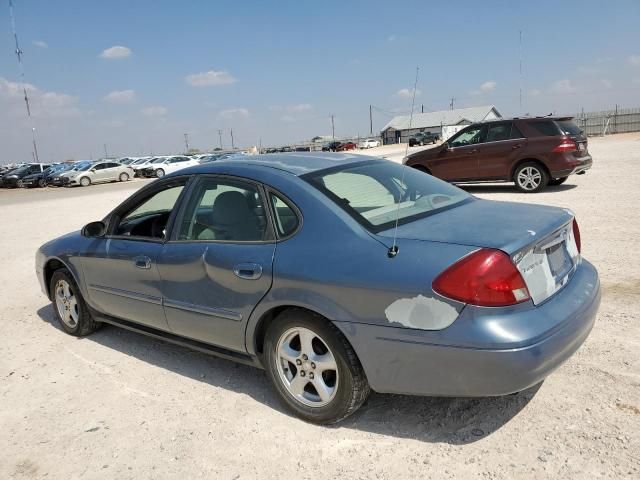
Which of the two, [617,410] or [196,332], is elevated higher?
[196,332]

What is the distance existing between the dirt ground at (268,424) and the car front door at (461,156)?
840 centimetres

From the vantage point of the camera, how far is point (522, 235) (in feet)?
9.00

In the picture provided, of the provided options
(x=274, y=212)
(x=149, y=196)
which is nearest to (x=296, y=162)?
(x=274, y=212)

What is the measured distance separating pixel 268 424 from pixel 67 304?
9.09 ft

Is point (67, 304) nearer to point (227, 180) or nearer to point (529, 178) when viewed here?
point (227, 180)

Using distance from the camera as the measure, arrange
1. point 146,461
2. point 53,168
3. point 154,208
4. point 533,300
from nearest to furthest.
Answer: point 533,300
point 146,461
point 154,208
point 53,168

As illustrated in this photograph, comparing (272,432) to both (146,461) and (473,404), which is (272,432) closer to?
(146,461)

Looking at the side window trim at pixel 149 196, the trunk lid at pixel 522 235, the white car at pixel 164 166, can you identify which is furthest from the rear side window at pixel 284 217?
the white car at pixel 164 166

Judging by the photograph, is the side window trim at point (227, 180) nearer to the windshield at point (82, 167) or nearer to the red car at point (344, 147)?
the windshield at point (82, 167)

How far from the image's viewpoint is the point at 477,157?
12.6 m

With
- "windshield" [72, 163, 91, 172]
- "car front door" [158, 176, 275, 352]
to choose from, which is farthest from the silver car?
"car front door" [158, 176, 275, 352]

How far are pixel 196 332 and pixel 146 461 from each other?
929 millimetres

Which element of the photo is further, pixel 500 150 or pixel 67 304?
pixel 500 150

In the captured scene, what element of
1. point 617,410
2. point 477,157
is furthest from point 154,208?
point 477,157
